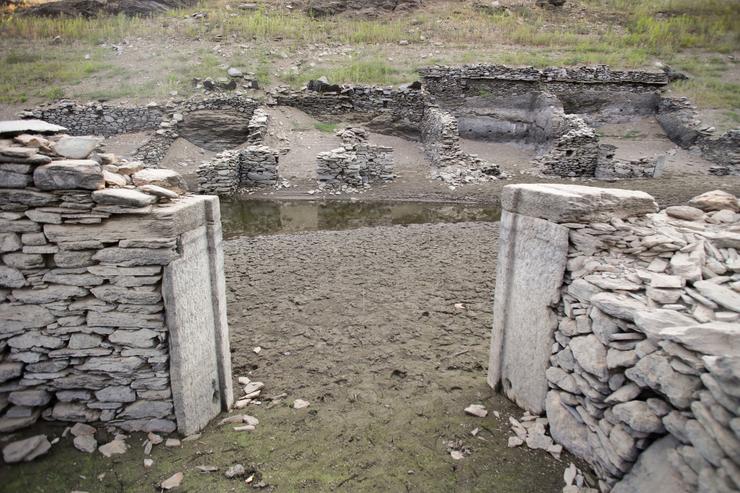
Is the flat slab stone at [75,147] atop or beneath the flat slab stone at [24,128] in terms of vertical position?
beneath

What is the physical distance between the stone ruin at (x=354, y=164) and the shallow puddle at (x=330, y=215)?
150cm

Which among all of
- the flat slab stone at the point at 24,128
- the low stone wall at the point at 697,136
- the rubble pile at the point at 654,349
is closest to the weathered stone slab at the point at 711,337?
the rubble pile at the point at 654,349

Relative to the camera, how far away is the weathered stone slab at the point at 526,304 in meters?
3.95

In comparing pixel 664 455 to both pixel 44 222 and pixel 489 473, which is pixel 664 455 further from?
pixel 44 222

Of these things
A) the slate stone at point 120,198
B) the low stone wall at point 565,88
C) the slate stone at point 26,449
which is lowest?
the slate stone at point 26,449

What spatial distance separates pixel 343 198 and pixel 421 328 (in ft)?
27.0

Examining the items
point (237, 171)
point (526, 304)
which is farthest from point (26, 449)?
point (237, 171)

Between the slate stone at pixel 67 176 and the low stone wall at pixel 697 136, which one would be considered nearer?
the slate stone at pixel 67 176

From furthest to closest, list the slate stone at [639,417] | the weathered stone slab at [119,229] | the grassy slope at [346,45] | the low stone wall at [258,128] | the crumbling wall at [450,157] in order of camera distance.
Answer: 1. the grassy slope at [346,45]
2. the low stone wall at [258,128]
3. the crumbling wall at [450,157]
4. the weathered stone slab at [119,229]
5. the slate stone at [639,417]

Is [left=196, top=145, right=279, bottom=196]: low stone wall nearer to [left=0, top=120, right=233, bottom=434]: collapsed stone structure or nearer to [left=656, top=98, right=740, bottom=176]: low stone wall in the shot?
[left=0, top=120, right=233, bottom=434]: collapsed stone structure

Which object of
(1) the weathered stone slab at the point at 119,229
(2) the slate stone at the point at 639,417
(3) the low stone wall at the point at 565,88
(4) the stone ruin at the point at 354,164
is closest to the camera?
(2) the slate stone at the point at 639,417

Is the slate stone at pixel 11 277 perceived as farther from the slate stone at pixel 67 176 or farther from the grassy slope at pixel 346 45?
the grassy slope at pixel 346 45

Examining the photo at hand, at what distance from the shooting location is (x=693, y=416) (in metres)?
2.49

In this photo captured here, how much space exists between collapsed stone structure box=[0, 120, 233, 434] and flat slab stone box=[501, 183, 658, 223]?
3175 mm
